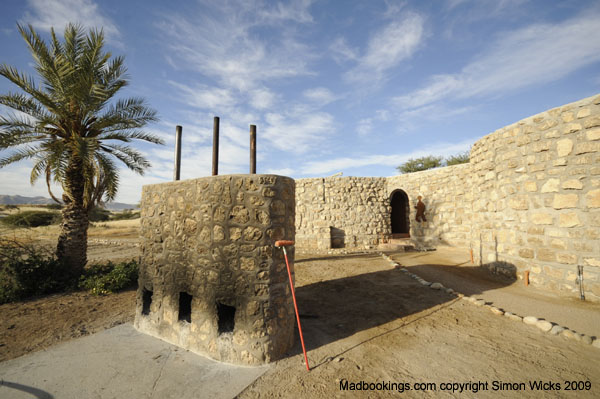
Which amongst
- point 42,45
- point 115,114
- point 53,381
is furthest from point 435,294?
point 42,45

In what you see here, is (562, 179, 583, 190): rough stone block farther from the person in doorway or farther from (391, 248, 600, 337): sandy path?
the person in doorway

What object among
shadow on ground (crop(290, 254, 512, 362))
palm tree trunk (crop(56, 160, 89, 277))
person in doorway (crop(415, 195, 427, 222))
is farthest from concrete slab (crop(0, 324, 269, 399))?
person in doorway (crop(415, 195, 427, 222))

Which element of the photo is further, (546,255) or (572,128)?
(546,255)

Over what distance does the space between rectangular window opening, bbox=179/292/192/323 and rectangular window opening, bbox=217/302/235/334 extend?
653 millimetres

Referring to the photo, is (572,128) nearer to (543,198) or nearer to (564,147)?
(564,147)

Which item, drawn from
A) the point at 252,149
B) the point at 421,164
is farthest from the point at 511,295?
the point at 421,164

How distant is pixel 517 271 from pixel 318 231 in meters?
9.00

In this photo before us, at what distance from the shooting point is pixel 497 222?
715cm

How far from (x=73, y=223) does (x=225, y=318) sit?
7298 millimetres

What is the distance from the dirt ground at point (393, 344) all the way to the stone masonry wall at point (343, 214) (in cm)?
726

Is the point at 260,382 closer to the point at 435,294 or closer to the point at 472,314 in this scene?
the point at 472,314

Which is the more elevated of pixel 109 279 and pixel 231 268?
pixel 231 268

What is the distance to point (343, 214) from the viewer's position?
1416 cm

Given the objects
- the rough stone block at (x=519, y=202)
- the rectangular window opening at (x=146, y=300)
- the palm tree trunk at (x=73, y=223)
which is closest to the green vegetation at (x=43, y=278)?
the palm tree trunk at (x=73, y=223)
